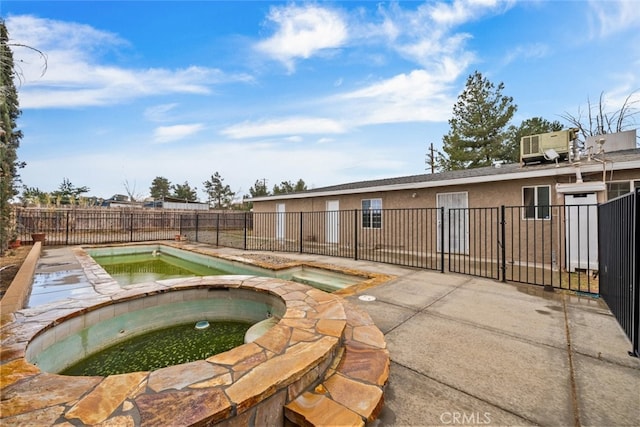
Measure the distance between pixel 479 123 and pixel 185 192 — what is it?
36571 mm

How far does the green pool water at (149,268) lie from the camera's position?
6352mm

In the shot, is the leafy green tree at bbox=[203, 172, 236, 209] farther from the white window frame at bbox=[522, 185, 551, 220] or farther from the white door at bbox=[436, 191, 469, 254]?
the white window frame at bbox=[522, 185, 551, 220]

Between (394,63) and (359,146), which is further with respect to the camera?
(359,146)

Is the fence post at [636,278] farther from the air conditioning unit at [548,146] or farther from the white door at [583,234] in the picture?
the air conditioning unit at [548,146]

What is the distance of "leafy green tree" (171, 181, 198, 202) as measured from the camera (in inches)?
1469

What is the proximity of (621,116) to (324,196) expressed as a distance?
13.0 metres

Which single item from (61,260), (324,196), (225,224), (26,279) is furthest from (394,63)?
(225,224)

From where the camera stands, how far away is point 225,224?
64.7ft

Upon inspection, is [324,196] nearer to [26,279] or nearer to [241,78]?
[241,78]

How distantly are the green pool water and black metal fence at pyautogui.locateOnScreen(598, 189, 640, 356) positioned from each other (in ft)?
23.4

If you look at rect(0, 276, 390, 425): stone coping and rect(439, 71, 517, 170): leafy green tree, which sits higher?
rect(439, 71, 517, 170): leafy green tree

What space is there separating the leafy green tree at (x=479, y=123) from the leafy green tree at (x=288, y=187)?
17492 mm

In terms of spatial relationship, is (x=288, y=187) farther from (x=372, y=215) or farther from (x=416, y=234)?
(x=416, y=234)

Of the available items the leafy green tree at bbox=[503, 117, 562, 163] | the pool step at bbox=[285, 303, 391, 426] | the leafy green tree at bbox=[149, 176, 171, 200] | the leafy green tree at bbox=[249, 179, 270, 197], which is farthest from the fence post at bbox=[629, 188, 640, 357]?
the leafy green tree at bbox=[149, 176, 171, 200]
